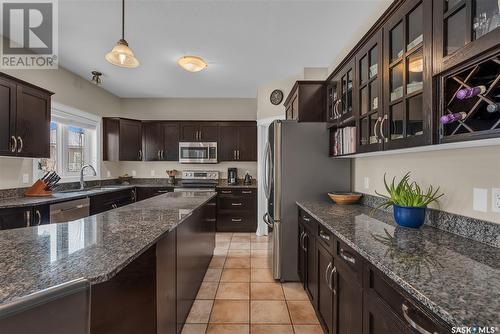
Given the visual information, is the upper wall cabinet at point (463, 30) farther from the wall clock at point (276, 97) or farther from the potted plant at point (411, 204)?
the wall clock at point (276, 97)

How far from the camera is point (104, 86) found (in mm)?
4566

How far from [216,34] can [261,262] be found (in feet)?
9.46

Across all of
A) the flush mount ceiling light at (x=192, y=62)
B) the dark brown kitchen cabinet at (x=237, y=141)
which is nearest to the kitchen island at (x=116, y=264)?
the flush mount ceiling light at (x=192, y=62)

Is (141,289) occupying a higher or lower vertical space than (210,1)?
lower

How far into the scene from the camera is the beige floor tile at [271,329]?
1907 millimetres

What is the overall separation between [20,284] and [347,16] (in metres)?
2.99

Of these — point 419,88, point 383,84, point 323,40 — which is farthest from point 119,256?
point 323,40

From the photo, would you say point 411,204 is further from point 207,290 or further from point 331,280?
point 207,290

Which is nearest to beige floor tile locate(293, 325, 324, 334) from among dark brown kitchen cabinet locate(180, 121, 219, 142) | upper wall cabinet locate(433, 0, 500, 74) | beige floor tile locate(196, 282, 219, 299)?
beige floor tile locate(196, 282, 219, 299)

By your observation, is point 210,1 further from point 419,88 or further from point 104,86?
point 104,86

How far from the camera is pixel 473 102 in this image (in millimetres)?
1045

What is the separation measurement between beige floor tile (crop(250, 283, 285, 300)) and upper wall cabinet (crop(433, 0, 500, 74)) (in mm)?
2252

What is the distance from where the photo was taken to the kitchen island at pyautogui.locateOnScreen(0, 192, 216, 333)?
0.83m

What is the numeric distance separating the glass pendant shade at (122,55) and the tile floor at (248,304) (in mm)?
2352
